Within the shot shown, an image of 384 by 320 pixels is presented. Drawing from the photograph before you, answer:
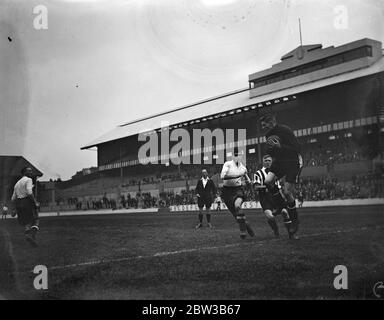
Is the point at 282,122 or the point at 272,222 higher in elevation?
the point at 282,122

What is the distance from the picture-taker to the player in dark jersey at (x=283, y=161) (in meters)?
5.38

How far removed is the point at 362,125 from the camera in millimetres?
5398

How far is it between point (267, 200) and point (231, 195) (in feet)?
1.97

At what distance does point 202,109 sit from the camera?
245 inches

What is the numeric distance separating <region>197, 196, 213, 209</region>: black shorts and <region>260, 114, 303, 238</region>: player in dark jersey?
87cm

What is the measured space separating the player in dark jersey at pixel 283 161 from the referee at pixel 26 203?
316 cm

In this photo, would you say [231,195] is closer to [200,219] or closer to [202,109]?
[200,219]

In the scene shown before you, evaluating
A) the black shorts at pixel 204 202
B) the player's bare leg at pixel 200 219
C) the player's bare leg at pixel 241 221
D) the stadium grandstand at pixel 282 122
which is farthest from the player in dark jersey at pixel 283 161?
the player's bare leg at pixel 200 219

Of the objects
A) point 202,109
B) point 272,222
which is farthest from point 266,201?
point 202,109

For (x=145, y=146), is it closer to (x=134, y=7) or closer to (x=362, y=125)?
(x=134, y=7)

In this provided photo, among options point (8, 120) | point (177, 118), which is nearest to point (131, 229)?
point (177, 118)

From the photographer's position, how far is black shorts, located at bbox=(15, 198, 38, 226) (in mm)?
5698

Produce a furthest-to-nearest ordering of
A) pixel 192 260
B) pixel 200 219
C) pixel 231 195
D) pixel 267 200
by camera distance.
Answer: pixel 200 219 < pixel 231 195 < pixel 267 200 < pixel 192 260

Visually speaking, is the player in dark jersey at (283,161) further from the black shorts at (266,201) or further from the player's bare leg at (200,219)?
the player's bare leg at (200,219)
